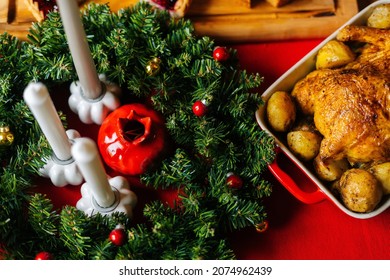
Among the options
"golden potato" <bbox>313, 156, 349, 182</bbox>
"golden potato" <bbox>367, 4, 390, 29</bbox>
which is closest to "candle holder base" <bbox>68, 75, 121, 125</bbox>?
"golden potato" <bbox>313, 156, 349, 182</bbox>

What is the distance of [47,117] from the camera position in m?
0.71

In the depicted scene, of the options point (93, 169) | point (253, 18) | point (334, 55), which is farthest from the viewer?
point (253, 18)

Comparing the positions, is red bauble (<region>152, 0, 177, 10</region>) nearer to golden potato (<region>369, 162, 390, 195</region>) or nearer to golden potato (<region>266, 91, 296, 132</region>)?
golden potato (<region>266, 91, 296, 132</region>)

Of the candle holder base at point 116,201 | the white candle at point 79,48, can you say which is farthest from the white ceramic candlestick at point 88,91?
the candle holder base at point 116,201

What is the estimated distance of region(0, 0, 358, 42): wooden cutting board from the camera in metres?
1.02

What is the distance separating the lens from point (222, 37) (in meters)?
1.02

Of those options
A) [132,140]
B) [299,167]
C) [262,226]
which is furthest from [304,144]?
[132,140]

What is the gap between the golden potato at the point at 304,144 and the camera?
87cm

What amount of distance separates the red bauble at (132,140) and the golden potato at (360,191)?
27cm

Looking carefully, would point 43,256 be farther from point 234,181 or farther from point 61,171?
point 234,181

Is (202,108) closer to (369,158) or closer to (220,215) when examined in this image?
(220,215)

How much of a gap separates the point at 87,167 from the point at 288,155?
331 mm

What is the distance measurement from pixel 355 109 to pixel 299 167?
0.12m

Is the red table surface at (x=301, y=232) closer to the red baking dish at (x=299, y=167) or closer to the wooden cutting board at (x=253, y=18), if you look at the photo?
the red baking dish at (x=299, y=167)
